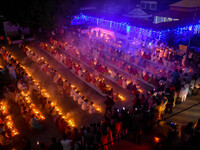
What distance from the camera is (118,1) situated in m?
30.0

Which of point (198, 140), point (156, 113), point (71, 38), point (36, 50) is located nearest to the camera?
point (198, 140)

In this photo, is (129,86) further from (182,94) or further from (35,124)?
(35,124)

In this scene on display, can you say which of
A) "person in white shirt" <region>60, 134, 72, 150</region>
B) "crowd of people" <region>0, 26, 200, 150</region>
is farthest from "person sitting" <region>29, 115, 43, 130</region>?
"person in white shirt" <region>60, 134, 72, 150</region>

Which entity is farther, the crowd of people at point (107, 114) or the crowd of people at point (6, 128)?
the crowd of people at point (6, 128)

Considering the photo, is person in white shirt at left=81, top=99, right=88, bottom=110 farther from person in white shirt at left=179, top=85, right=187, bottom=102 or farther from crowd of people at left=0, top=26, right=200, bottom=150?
person in white shirt at left=179, top=85, right=187, bottom=102

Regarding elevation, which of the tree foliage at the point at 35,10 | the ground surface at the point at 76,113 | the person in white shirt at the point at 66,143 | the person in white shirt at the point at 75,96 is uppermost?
the tree foliage at the point at 35,10

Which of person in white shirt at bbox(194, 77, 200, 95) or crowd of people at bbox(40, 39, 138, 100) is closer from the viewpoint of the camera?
person in white shirt at bbox(194, 77, 200, 95)

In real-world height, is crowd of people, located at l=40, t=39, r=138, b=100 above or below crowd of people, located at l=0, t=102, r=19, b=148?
above

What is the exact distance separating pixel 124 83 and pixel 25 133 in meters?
6.21

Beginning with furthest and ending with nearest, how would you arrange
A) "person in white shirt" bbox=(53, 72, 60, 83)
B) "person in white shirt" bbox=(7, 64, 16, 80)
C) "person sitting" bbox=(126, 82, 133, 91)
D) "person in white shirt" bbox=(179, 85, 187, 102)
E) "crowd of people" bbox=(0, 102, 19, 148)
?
"person in white shirt" bbox=(53, 72, 60, 83), "person in white shirt" bbox=(7, 64, 16, 80), "person sitting" bbox=(126, 82, 133, 91), "person in white shirt" bbox=(179, 85, 187, 102), "crowd of people" bbox=(0, 102, 19, 148)

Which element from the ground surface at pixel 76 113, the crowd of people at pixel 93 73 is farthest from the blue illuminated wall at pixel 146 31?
the ground surface at pixel 76 113

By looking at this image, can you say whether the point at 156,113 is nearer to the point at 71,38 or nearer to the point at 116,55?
the point at 116,55

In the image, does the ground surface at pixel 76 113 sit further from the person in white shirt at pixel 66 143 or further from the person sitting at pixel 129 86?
the person in white shirt at pixel 66 143

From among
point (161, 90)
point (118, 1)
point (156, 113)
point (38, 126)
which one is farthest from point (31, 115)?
point (118, 1)
